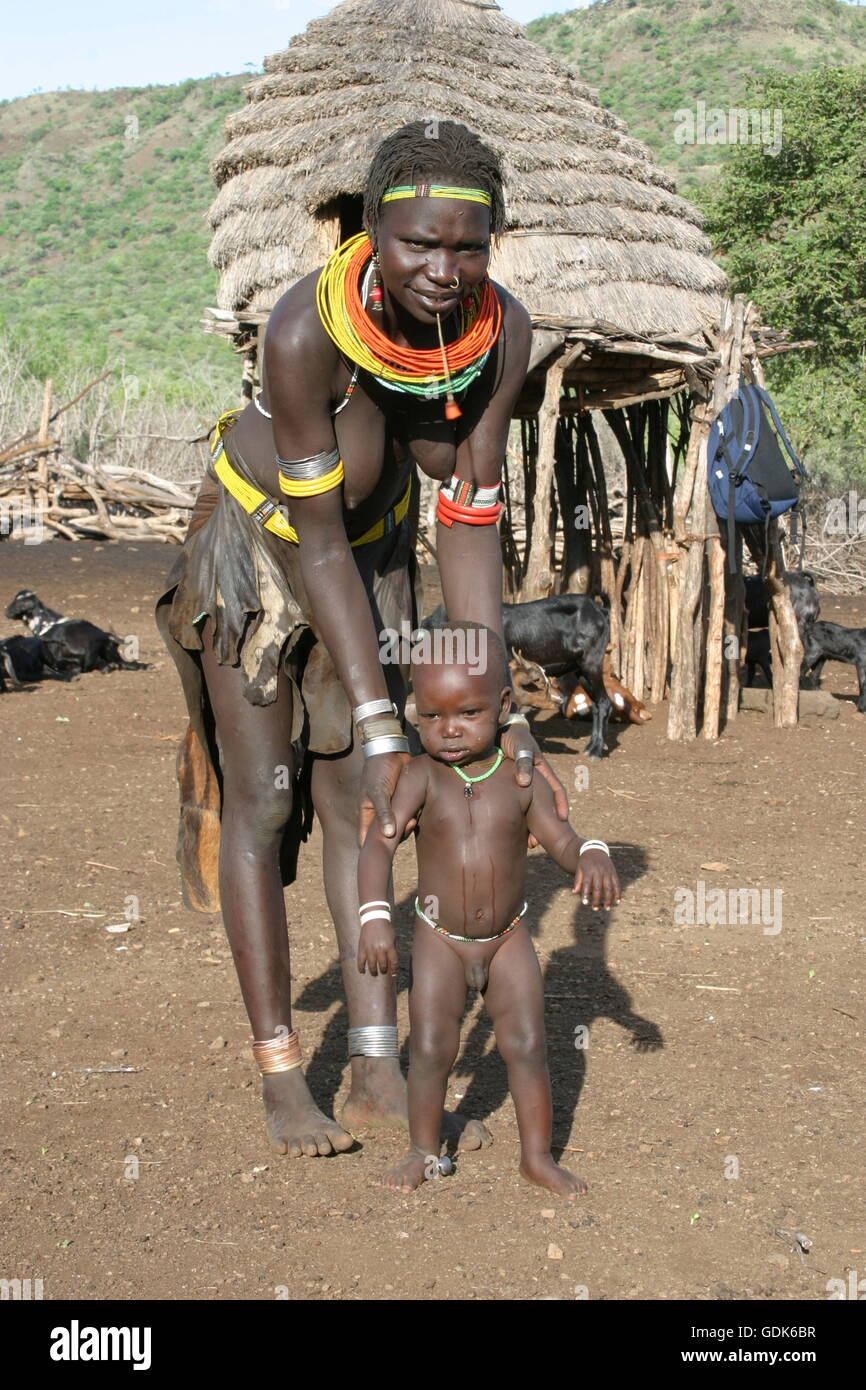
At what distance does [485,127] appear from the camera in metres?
11.0

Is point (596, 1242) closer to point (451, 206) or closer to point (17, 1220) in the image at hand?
point (17, 1220)

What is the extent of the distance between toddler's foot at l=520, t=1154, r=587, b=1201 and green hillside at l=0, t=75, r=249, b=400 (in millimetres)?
24627

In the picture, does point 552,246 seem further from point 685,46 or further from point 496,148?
point 685,46

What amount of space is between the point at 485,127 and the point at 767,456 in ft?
14.1

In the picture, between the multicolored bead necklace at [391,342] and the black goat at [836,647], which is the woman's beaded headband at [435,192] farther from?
the black goat at [836,647]

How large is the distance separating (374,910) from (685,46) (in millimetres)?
51427

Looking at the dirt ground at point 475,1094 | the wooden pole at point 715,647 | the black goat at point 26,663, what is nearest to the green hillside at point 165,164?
the black goat at point 26,663

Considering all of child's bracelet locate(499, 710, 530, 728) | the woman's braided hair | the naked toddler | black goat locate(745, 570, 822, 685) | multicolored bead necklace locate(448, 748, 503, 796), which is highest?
the woman's braided hair

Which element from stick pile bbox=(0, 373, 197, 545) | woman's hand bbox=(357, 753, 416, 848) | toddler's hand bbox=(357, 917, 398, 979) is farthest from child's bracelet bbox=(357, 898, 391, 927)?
stick pile bbox=(0, 373, 197, 545)

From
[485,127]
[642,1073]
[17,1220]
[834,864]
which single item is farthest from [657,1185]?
[485,127]

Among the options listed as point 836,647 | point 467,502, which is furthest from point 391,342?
point 836,647

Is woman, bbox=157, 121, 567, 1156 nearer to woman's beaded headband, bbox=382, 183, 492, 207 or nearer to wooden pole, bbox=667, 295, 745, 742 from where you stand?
woman's beaded headband, bbox=382, 183, 492, 207

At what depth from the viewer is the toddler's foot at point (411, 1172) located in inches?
118

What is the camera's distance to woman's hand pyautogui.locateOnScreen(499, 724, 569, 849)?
2963 mm
